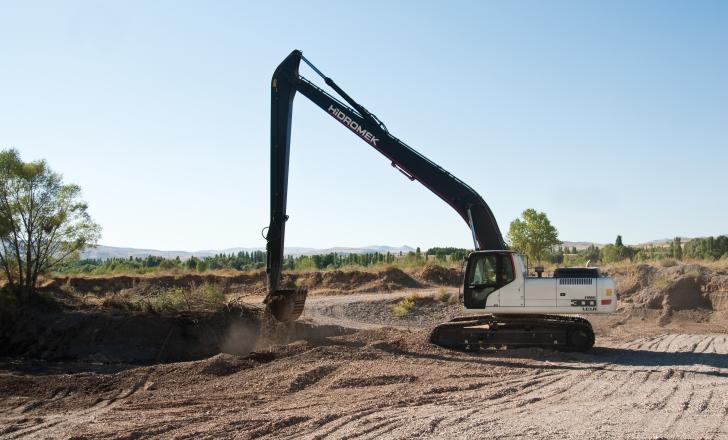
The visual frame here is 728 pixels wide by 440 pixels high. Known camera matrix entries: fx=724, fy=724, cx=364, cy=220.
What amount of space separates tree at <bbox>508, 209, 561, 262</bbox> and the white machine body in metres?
23.7

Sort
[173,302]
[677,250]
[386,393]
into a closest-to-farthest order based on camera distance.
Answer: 1. [386,393]
2. [173,302]
3. [677,250]

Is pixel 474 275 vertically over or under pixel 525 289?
over

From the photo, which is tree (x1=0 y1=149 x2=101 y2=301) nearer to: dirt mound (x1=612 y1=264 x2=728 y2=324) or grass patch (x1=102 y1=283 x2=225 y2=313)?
grass patch (x1=102 y1=283 x2=225 y2=313)

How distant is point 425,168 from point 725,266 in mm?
16424

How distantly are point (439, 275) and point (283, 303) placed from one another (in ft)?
80.3

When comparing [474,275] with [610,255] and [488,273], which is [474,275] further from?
[610,255]

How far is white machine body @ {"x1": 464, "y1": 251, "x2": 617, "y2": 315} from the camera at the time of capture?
51.5ft

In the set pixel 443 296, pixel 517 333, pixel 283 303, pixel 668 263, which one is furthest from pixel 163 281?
pixel 517 333

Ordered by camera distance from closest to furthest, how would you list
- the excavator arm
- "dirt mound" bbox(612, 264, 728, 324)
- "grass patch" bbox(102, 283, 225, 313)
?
1. the excavator arm
2. "grass patch" bbox(102, 283, 225, 313)
3. "dirt mound" bbox(612, 264, 728, 324)

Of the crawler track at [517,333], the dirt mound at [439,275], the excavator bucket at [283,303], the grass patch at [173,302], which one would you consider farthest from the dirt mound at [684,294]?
the grass patch at [173,302]

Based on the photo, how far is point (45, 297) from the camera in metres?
22.6

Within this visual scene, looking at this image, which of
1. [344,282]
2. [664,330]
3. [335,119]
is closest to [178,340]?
[335,119]

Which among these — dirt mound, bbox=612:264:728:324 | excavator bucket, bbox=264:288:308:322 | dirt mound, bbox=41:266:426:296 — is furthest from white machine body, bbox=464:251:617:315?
dirt mound, bbox=41:266:426:296

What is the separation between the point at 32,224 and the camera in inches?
908
